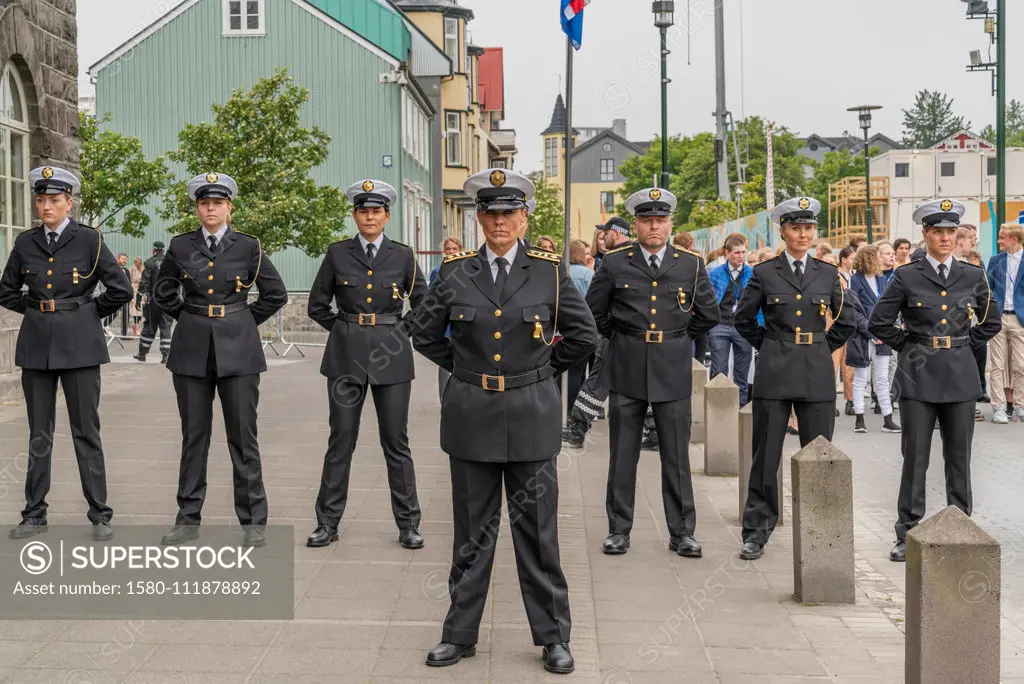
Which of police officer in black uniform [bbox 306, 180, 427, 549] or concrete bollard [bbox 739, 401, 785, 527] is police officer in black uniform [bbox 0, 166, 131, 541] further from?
concrete bollard [bbox 739, 401, 785, 527]

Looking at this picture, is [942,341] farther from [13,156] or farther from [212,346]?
[13,156]

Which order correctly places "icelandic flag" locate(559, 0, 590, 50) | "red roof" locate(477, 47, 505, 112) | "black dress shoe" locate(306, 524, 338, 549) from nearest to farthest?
1. "black dress shoe" locate(306, 524, 338, 549)
2. "icelandic flag" locate(559, 0, 590, 50)
3. "red roof" locate(477, 47, 505, 112)

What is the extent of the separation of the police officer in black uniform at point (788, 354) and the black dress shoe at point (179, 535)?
130 inches

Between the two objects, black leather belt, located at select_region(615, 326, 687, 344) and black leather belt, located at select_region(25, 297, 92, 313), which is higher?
black leather belt, located at select_region(25, 297, 92, 313)

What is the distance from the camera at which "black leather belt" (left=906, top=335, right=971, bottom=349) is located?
26.5ft

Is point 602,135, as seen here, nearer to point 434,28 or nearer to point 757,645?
point 434,28

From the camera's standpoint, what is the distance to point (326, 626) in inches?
245

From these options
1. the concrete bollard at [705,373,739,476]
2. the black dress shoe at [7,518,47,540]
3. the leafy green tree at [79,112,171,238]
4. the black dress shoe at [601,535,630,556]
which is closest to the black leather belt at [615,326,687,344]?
the black dress shoe at [601,535,630,556]

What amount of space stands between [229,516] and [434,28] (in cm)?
4334

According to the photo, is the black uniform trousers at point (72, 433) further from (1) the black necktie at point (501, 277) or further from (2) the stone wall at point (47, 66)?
(2) the stone wall at point (47, 66)

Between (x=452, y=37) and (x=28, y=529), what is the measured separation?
45.6m

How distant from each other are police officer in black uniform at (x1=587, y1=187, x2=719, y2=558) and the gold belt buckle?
240 centimetres

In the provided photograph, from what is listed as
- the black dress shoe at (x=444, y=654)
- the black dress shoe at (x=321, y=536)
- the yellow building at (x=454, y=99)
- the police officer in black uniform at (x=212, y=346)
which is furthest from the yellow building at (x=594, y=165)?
the black dress shoe at (x=444, y=654)

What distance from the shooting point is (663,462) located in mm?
8125
